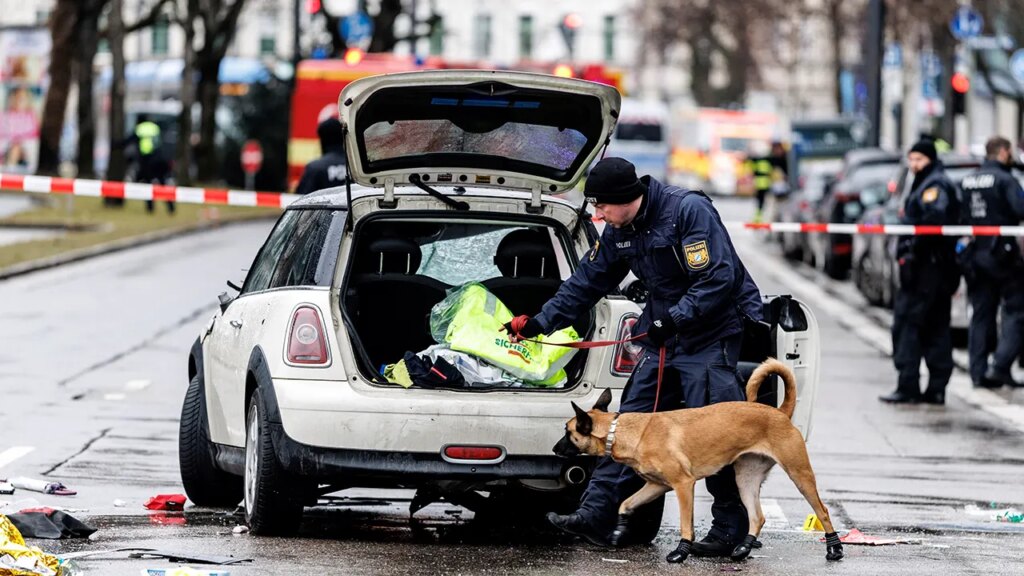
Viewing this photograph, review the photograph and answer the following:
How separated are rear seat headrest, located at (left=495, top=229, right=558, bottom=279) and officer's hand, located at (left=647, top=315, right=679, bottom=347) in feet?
3.18

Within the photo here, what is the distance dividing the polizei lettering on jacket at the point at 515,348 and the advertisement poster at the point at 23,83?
1372 inches

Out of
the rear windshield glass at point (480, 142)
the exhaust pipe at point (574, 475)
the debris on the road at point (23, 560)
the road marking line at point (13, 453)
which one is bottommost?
the road marking line at point (13, 453)

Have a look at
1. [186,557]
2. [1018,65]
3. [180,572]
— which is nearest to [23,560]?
[180,572]

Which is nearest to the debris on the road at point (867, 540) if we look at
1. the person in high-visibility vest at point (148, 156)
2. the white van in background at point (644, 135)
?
the person in high-visibility vest at point (148, 156)

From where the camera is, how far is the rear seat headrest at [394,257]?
333 inches

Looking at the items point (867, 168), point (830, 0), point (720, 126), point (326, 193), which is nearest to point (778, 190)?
point (867, 168)

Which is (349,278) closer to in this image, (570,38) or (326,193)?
(326,193)

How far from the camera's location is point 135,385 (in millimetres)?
13672

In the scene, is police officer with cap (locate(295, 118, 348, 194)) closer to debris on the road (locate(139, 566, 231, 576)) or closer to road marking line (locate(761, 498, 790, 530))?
road marking line (locate(761, 498, 790, 530))

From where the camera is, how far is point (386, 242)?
27.6ft

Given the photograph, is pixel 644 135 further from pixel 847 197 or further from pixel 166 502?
pixel 166 502

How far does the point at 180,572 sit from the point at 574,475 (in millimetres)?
1758

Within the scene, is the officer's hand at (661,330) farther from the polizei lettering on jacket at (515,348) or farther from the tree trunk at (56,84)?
the tree trunk at (56,84)

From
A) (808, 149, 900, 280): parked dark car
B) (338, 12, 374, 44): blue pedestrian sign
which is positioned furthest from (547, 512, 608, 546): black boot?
(338, 12, 374, 44): blue pedestrian sign
